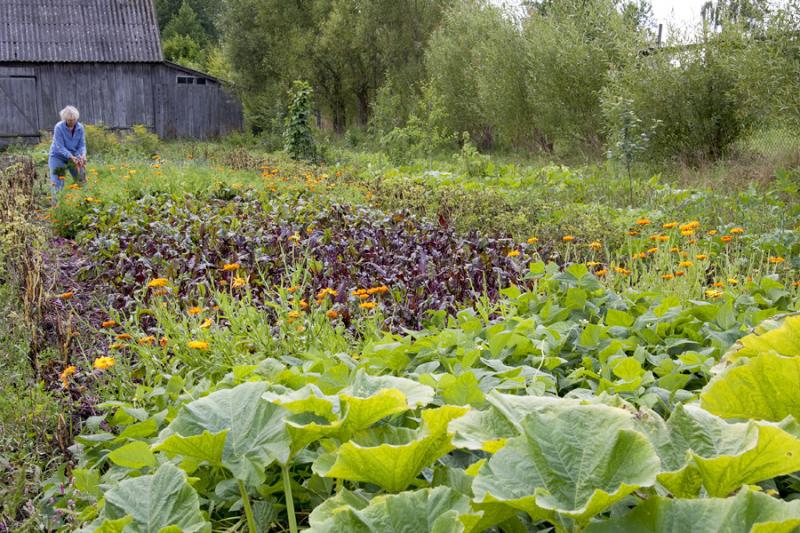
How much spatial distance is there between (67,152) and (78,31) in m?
15.3

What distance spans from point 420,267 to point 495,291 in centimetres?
54

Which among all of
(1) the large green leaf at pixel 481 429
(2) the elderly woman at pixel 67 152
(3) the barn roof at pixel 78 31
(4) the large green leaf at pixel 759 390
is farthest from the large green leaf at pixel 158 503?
(3) the barn roof at pixel 78 31

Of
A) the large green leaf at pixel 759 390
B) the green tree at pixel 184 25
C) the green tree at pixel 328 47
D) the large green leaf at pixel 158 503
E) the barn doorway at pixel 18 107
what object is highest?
the green tree at pixel 184 25

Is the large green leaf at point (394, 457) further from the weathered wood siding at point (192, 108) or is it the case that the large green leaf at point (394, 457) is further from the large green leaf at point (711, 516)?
the weathered wood siding at point (192, 108)

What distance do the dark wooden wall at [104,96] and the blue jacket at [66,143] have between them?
44.2 feet

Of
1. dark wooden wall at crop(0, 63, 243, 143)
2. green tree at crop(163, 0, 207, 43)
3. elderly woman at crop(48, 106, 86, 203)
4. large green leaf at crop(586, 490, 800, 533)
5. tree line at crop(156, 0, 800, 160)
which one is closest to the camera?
large green leaf at crop(586, 490, 800, 533)

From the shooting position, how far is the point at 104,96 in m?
24.1

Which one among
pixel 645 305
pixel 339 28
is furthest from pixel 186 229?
pixel 339 28

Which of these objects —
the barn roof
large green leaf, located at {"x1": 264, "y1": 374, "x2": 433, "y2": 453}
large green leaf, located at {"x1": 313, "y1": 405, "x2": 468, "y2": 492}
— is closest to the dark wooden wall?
the barn roof

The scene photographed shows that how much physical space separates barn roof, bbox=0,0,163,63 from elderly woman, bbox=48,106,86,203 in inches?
540

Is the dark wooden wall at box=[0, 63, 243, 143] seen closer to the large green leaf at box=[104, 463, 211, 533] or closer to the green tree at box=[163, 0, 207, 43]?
the green tree at box=[163, 0, 207, 43]

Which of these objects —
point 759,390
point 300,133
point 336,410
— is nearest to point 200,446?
point 336,410

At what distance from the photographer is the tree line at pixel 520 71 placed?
40.0 ft

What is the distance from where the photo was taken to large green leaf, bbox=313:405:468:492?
1177 mm
